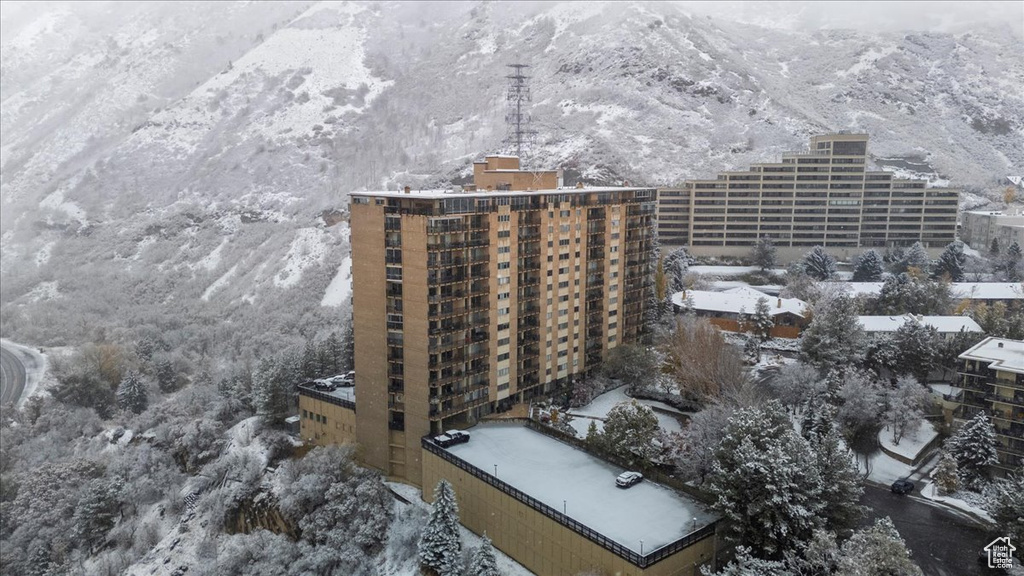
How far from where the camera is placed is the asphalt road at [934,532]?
102 ft

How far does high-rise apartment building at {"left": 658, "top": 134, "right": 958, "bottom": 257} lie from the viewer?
279 ft

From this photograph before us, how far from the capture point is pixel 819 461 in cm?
3102

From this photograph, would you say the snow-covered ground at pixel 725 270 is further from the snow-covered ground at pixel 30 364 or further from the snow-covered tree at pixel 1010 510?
the snow-covered ground at pixel 30 364

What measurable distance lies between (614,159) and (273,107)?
292 ft

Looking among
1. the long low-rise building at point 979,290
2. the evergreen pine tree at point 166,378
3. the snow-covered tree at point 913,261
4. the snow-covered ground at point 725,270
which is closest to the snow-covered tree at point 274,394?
the evergreen pine tree at point 166,378

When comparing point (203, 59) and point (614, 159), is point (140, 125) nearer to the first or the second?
point (203, 59)

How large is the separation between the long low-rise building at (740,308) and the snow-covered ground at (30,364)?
76.6m

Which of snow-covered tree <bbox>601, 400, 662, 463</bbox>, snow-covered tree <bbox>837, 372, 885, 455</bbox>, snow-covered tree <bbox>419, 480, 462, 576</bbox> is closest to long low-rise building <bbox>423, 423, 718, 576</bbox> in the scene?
snow-covered tree <bbox>601, 400, 662, 463</bbox>

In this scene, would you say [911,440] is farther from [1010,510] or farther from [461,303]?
[461,303]

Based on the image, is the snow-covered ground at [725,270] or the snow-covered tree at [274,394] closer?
the snow-covered tree at [274,394]

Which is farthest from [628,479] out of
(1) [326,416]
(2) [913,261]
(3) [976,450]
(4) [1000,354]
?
(2) [913,261]

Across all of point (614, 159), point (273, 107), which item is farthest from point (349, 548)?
point (273, 107)

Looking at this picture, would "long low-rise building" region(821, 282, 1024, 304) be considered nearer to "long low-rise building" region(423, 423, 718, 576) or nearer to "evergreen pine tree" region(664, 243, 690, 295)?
"evergreen pine tree" region(664, 243, 690, 295)

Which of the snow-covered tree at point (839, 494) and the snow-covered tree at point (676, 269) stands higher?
the snow-covered tree at point (676, 269)
